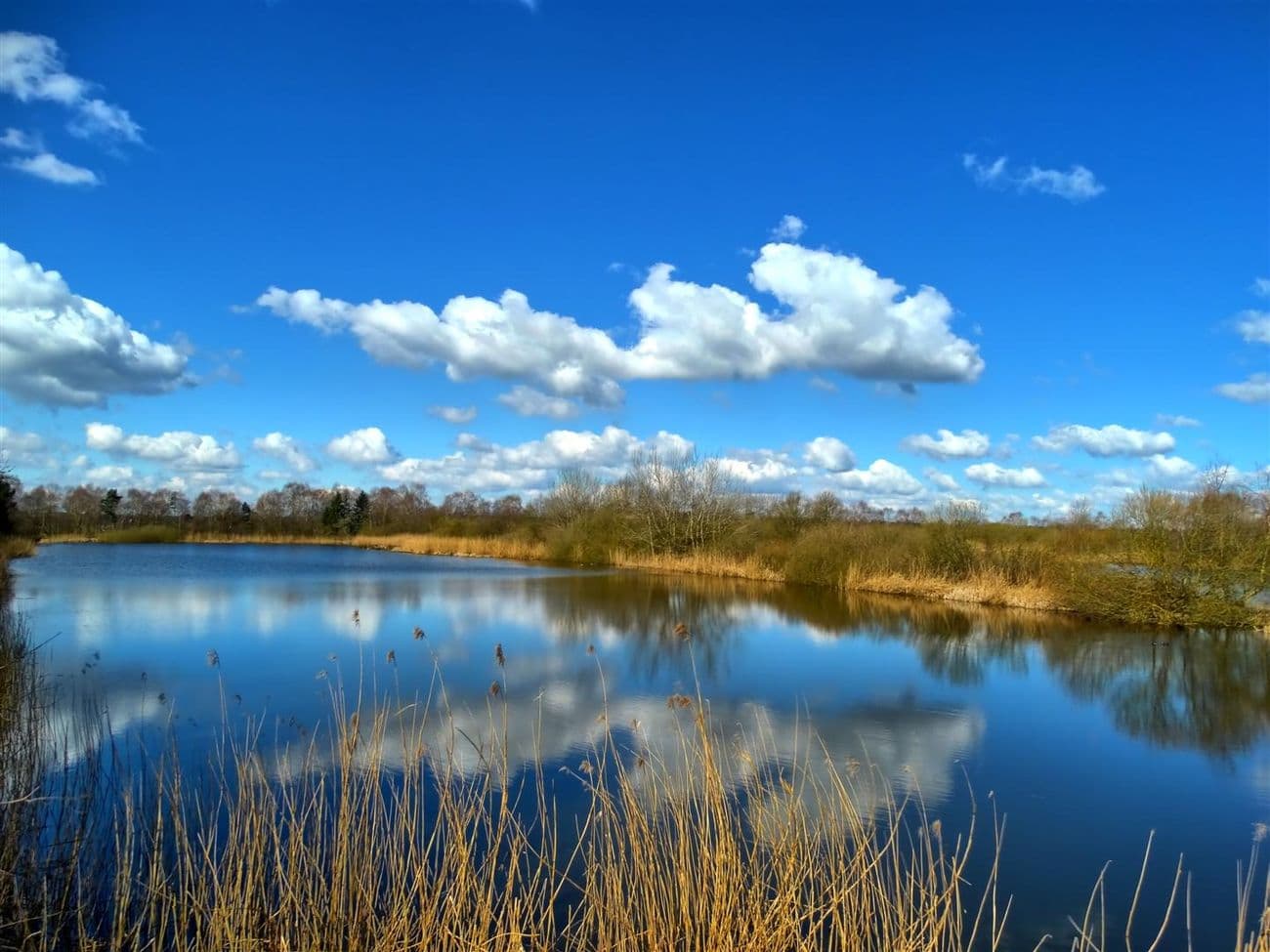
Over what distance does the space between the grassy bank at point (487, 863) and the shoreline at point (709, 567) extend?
539 inches

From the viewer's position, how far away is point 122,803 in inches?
186

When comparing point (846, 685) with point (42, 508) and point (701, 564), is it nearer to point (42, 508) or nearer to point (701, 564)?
point (701, 564)

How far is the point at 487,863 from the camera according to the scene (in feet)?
10.5

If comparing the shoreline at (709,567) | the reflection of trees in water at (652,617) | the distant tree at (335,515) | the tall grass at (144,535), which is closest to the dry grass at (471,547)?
→ the shoreline at (709,567)

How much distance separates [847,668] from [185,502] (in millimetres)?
59307

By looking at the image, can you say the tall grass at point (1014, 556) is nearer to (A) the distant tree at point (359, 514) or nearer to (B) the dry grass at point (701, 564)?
(B) the dry grass at point (701, 564)

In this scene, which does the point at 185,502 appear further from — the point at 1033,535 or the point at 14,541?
the point at 1033,535

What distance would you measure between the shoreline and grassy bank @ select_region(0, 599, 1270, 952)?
13.7 meters

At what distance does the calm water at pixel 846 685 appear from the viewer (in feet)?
18.9

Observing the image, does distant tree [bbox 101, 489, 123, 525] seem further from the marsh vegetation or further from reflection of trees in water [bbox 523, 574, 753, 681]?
reflection of trees in water [bbox 523, 574, 753, 681]

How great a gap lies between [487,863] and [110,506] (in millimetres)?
61972

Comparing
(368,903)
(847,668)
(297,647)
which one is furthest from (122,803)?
(847,668)

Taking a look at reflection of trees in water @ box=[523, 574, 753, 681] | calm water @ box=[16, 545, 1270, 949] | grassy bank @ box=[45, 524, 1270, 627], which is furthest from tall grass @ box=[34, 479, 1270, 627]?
reflection of trees in water @ box=[523, 574, 753, 681]

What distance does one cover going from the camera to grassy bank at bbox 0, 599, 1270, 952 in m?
3.00
